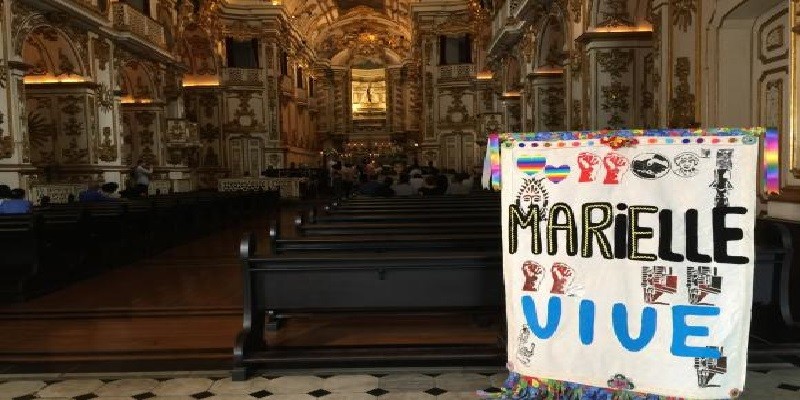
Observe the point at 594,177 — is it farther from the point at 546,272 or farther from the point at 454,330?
the point at 454,330

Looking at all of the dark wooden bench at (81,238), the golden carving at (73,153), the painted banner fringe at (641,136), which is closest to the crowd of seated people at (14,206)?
the dark wooden bench at (81,238)

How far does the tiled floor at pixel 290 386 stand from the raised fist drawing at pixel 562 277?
92 cm

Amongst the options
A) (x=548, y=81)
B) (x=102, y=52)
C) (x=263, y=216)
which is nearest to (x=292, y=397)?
(x=548, y=81)

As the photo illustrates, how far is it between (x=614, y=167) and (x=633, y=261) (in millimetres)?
474

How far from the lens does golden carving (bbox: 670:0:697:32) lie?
268 inches

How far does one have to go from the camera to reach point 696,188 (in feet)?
9.76

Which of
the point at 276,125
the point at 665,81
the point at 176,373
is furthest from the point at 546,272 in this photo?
the point at 276,125

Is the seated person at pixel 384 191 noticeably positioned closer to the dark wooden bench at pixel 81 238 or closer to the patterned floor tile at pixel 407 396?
the dark wooden bench at pixel 81 238

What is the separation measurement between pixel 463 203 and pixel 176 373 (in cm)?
544

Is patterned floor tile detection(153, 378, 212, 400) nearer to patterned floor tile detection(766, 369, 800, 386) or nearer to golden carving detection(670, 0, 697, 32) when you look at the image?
patterned floor tile detection(766, 369, 800, 386)

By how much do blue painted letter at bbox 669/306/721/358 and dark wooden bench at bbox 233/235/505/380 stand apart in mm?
1285

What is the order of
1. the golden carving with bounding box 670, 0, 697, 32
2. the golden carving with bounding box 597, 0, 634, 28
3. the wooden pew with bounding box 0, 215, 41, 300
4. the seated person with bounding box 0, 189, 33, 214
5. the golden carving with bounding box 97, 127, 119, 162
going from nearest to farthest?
the golden carving with bounding box 670, 0, 697, 32 → the wooden pew with bounding box 0, 215, 41, 300 → the seated person with bounding box 0, 189, 33, 214 → the golden carving with bounding box 597, 0, 634, 28 → the golden carving with bounding box 97, 127, 119, 162

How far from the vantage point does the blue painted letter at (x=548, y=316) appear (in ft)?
10.5

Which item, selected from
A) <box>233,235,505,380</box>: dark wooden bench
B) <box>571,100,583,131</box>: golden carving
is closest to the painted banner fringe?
<box>233,235,505,380</box>: dark wooden bench
